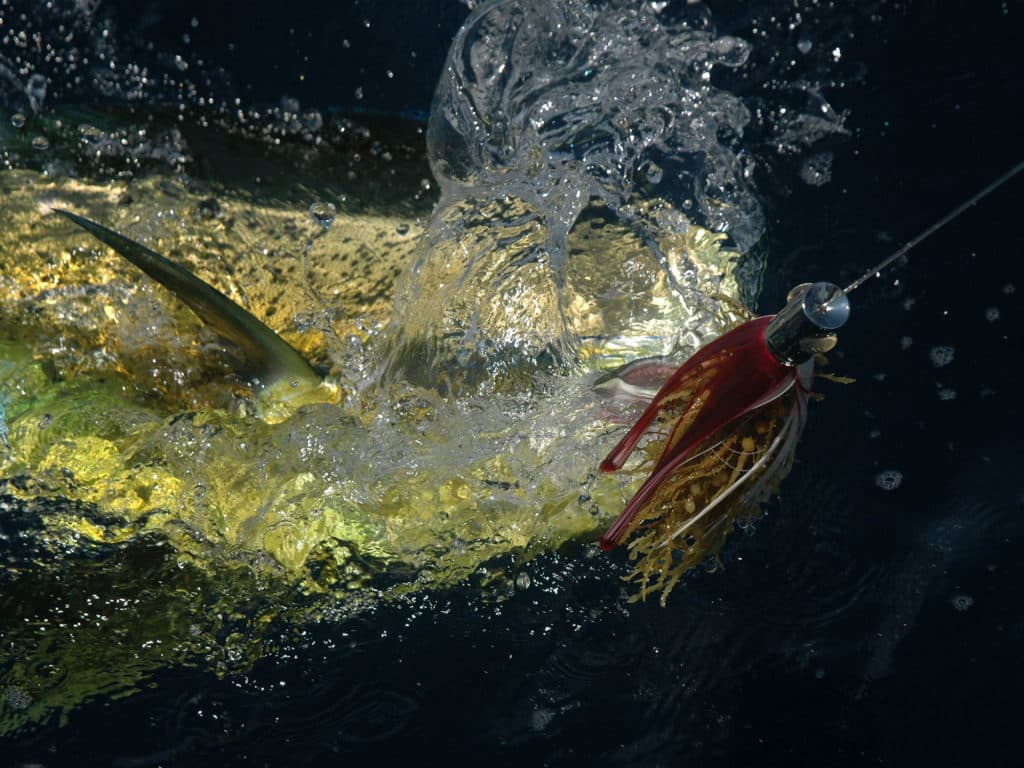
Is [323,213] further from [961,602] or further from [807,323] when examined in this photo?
[961,602]

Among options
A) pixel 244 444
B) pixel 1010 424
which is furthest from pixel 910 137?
pixel 244 444

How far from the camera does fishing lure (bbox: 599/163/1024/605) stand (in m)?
0.96

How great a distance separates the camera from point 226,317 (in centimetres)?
132

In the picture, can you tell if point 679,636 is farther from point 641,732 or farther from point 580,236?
point 580,236

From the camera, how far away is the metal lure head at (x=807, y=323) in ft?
2.78

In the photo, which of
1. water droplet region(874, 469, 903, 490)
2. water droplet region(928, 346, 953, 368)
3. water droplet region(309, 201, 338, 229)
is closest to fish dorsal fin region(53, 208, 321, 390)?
water droplet region(309, 201, 338, 229)

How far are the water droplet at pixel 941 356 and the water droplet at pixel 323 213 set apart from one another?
1051 mm

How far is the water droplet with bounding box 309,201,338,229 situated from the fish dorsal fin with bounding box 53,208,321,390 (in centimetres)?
30

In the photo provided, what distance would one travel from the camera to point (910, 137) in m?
1.70

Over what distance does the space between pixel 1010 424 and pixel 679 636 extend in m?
0.67

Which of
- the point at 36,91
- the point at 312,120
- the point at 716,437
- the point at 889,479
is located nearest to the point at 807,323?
the point at 716,437

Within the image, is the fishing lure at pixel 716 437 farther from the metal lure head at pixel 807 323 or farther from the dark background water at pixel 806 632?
the dark background water at pixel 806 632

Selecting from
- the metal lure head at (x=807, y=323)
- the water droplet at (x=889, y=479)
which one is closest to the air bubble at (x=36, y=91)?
the metal lure head at (x=807, y=323)

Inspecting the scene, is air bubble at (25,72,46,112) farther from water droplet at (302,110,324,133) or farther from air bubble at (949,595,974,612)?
air bubble at (949,595,974,612)
